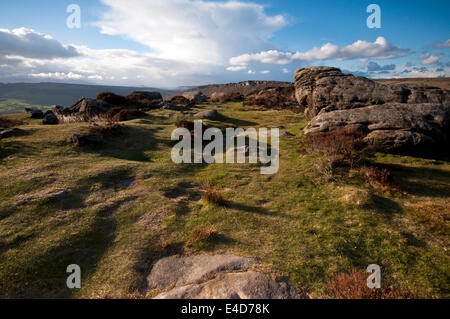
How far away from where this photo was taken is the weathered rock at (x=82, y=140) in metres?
15.9

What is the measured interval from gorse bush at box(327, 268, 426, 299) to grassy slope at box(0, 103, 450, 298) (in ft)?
0.92

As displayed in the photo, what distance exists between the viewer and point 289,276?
5.88m

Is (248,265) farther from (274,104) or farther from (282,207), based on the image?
(274,104)

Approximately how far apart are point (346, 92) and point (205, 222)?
18.7m

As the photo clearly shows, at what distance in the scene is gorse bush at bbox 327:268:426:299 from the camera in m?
5.09

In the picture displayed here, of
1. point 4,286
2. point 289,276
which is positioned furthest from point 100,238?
point 289,276

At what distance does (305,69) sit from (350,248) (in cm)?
2361

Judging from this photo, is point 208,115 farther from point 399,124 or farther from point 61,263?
point 61,263

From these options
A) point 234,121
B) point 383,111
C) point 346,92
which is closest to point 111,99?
point 234,121

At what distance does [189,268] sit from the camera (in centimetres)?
634

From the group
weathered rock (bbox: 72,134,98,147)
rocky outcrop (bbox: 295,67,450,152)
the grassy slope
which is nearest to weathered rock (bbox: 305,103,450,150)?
rocky outcrop (bbox: 295,67,450,152)

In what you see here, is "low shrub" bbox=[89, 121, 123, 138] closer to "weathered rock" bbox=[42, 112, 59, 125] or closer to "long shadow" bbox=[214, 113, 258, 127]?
"weathered rock" bbox=[42, 112, 59, 125]

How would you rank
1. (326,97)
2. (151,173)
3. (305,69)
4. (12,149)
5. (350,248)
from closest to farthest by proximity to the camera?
(350,248), (151,173), (12,149), (326,97), (305,69)

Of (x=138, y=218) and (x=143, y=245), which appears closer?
(x=143, y=245)
